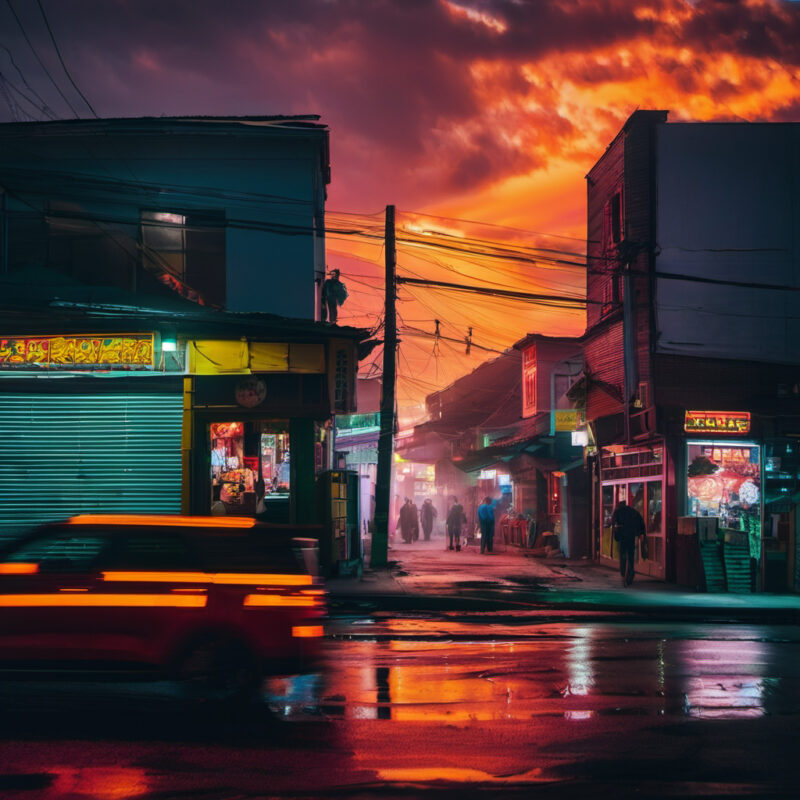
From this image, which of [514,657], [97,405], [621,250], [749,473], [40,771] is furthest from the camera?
[621,250]

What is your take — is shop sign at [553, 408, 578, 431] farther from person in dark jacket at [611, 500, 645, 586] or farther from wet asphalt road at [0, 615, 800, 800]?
wet asphalt road at [0, 615, 800, 800]

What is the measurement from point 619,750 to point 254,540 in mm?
3567

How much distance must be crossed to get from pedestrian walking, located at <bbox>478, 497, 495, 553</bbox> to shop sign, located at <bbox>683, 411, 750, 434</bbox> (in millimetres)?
11523

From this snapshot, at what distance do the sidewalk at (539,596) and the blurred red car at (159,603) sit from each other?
8663 millimetres

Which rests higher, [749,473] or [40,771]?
[749,473]

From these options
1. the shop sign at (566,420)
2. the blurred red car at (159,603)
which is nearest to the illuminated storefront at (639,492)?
the shop sign at (566,420)

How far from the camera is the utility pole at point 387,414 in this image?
24.8 m

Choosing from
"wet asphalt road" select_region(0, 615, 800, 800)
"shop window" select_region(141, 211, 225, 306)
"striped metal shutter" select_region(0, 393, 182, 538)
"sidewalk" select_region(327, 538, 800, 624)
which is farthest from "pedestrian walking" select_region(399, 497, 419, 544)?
"wet asphalt road" select_region(0, 615, 800, 800)

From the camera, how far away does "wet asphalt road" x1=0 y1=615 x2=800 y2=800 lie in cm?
640

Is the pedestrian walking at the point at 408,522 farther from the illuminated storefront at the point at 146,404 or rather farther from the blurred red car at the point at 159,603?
the blurred red car at the point at 159,603

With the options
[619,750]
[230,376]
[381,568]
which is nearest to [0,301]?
[230,376]

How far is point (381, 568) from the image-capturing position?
25.3m

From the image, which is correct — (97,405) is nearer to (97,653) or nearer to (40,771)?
(97,653)

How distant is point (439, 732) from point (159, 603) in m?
2.66
